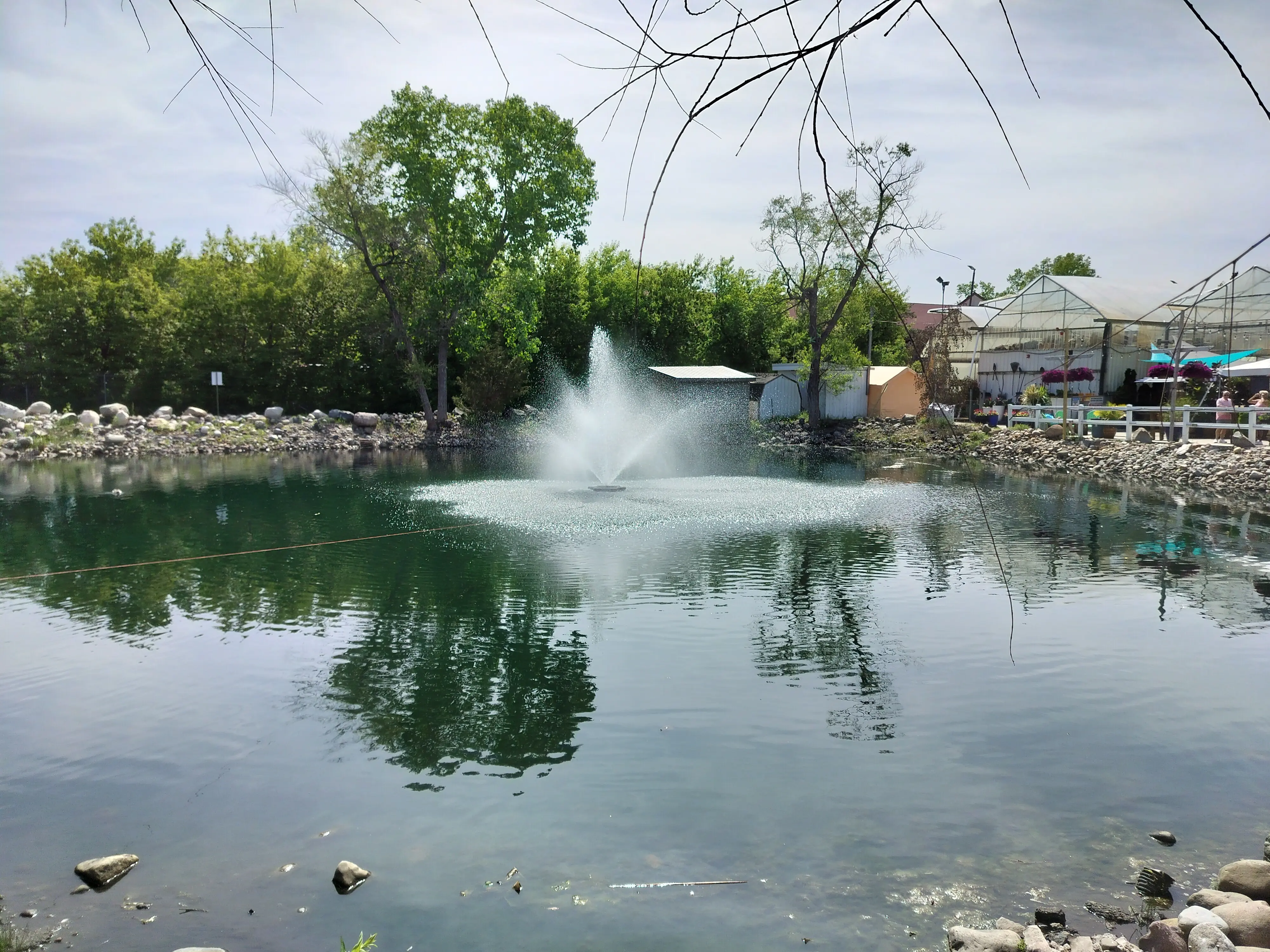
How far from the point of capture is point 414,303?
142 feet

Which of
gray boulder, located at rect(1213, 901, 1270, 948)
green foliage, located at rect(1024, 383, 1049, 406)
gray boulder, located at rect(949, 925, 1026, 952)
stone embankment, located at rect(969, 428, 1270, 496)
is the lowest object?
gray boulder, located at rect(949, 925, 1026, 952)

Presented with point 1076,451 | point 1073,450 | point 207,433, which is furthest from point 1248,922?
point 207,433

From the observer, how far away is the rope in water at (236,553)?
13.9 m

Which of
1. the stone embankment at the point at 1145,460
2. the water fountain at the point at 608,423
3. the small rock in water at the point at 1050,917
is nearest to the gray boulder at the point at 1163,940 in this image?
the small rock in water at the point at 1050,917

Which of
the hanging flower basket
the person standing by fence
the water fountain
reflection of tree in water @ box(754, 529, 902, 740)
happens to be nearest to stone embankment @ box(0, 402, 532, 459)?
the water fountain

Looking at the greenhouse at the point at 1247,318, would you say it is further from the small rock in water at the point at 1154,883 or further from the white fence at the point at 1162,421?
the small rock in water at the point at 1154,883

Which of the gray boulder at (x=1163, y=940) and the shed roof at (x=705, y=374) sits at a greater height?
the shed roof at (x=705, y=374)

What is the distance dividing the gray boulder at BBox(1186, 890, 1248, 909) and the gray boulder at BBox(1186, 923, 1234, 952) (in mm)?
562

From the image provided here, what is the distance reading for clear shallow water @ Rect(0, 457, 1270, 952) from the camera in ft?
17.5

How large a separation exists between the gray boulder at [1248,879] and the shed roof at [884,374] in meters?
42.4

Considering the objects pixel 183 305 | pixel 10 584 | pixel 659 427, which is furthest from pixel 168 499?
pixel 183 305

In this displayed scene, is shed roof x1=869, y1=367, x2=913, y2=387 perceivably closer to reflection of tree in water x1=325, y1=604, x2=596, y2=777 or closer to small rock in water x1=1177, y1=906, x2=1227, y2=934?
reflection of tree in water x1=325, y1=604, x2=596, y2=777

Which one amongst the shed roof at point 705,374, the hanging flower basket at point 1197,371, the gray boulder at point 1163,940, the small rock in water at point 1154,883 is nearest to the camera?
the gray boulder at point 1163,940

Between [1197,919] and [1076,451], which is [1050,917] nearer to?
[1197,919]
